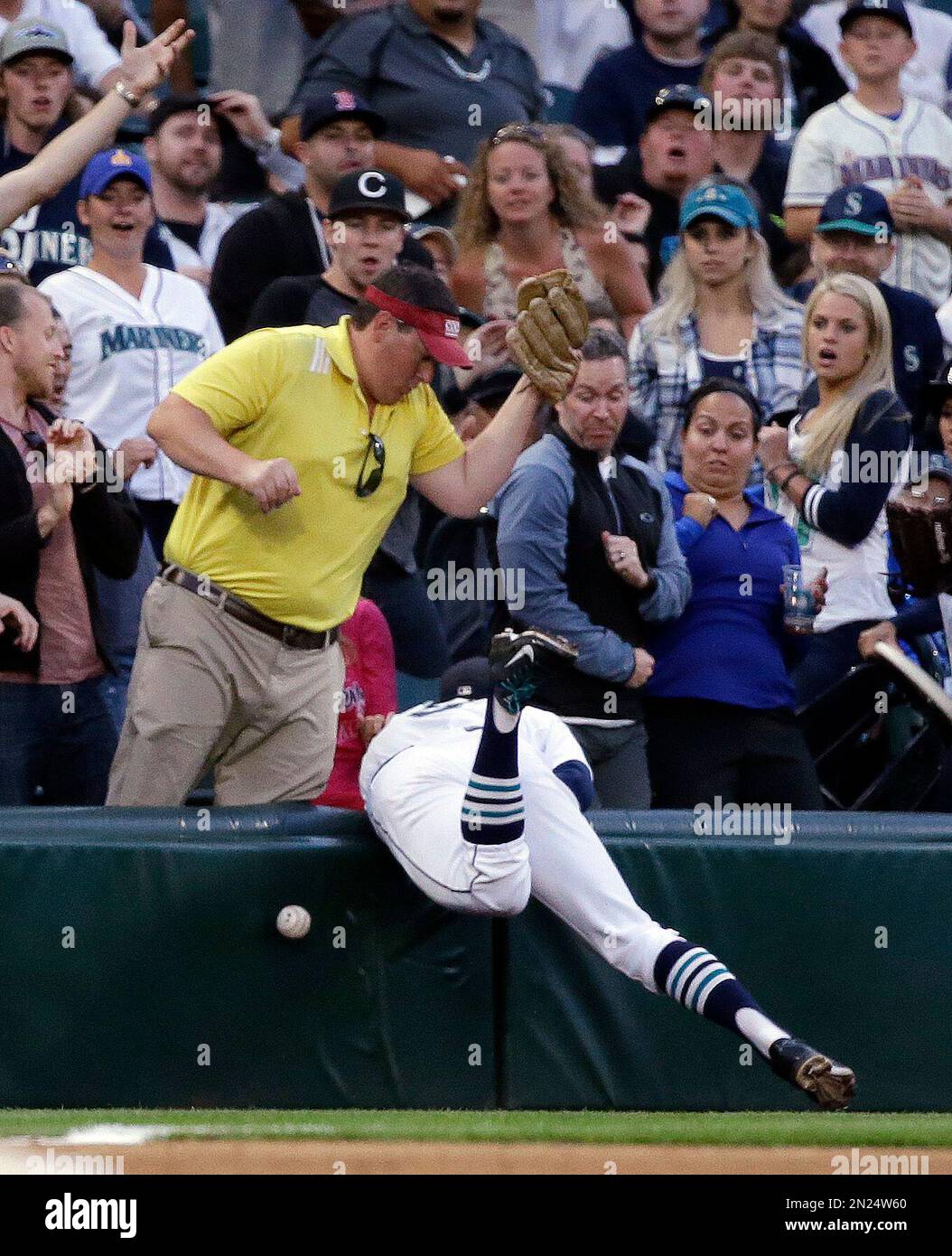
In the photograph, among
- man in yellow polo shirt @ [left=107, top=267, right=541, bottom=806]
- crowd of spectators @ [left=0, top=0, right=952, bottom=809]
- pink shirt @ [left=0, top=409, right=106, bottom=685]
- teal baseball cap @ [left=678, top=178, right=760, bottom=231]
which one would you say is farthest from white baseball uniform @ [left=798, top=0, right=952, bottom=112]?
pink shirt @ [left=0, top=409, right=106, bottom=685]

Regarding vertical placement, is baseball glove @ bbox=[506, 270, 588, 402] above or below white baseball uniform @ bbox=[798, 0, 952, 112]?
below

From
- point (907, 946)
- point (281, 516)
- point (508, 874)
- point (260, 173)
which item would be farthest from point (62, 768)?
point (260, 173)

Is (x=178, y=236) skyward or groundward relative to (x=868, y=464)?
skyward

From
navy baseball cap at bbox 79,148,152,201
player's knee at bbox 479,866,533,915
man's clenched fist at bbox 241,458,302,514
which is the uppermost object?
navy baseball cap at bbox 79,148,152,201

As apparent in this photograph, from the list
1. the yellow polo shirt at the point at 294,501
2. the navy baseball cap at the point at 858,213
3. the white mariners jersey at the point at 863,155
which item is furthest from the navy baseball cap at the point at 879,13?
the yellow polo shirt at the point at 294,501

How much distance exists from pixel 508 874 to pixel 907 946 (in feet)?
4.20

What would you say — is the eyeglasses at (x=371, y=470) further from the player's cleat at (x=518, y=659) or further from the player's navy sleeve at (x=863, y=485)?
the player's navy sleeve at (x=863, y=485)

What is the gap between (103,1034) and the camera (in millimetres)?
5922

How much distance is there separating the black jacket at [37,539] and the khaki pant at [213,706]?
41cm

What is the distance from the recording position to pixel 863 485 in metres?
7.99

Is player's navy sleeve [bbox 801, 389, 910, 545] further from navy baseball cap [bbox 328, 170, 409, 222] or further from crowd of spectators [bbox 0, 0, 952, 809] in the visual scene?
navy baseball cap [bbox 328, 170, 409, 222]

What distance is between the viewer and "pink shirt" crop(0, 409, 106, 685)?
6824 mm

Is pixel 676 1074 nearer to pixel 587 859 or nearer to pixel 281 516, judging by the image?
pixel 587 859

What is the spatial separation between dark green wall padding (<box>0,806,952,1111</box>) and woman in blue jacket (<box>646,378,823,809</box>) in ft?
3.47
